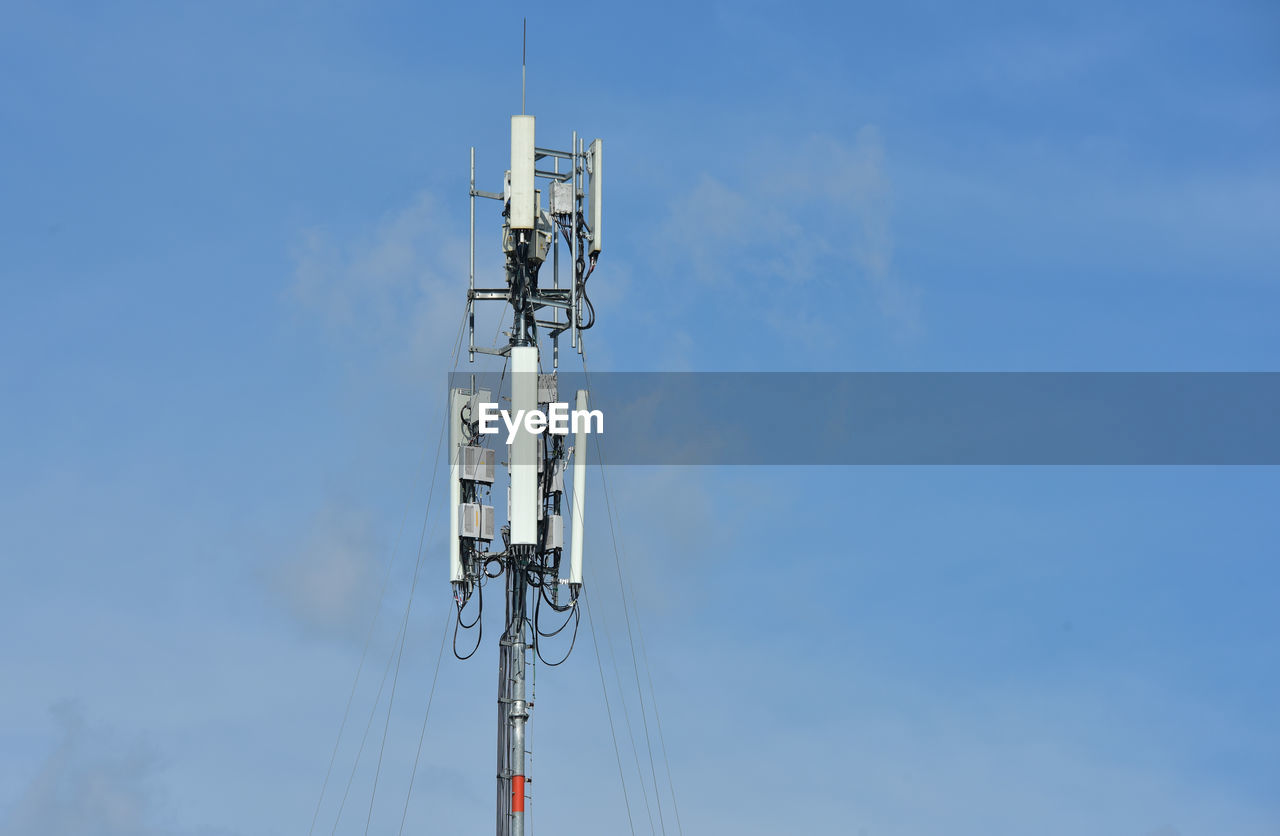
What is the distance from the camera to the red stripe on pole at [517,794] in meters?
93.4

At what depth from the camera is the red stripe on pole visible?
306 feet

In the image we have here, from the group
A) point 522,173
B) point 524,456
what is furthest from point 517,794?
point 522,173

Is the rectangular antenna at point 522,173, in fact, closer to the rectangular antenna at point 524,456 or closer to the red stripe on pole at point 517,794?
the rectangular antenna at point 524,456

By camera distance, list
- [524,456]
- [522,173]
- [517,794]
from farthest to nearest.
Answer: [522,173]
[524,456]
[517,794]

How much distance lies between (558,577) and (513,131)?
53.1 ft

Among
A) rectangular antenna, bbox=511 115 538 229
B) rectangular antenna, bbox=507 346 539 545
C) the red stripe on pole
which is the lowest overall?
the red stripe on pole

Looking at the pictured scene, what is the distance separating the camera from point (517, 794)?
93562mm

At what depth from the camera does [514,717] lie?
309 ft

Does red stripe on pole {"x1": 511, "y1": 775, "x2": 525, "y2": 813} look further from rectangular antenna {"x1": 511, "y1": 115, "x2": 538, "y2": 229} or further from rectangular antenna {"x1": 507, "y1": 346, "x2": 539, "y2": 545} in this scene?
rectangular antenna {"x1": 511, "y1": 115, "x2": 538, "y2": 229}

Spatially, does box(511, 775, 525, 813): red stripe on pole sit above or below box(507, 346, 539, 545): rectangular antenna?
below

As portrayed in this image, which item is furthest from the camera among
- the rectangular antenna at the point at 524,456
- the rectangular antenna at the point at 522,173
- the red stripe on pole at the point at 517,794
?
the rectangular antenna at the point at 522,173

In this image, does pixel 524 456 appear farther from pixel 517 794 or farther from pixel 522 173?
pixel 517 794

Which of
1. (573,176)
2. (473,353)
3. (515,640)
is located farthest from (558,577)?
(573,176)

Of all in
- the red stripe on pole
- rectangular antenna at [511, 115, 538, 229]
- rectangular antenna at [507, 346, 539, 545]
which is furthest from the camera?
rectangular antenna at [511, 115, 538, 229]
